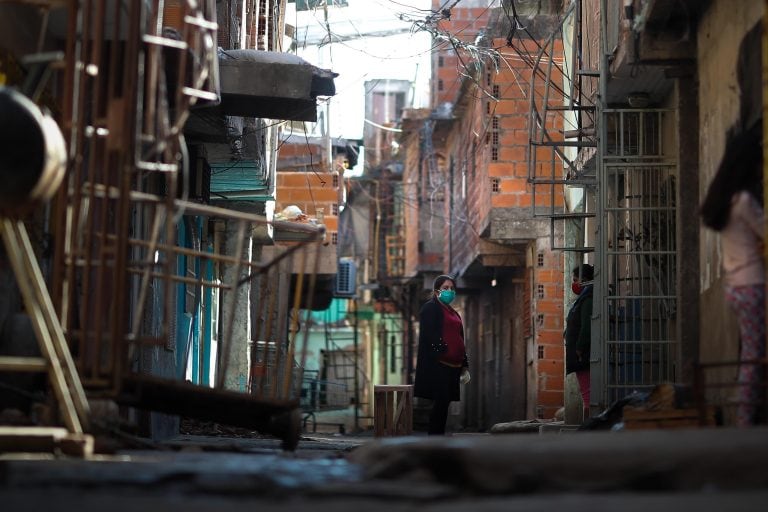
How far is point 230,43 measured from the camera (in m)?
14.4

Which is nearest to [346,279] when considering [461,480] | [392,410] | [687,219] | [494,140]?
[494,140]

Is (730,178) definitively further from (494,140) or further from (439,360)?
(494,140)

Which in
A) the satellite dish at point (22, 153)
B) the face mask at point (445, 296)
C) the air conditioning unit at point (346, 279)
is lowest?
the face mask at point (445, 296)

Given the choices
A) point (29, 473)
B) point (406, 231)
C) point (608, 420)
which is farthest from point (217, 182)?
point (406, 231)

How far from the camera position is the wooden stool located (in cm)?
1450

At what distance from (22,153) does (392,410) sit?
8.47m

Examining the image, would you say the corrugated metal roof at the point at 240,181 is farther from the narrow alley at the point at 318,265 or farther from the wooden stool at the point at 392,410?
the wooden stool at the point at 392,410

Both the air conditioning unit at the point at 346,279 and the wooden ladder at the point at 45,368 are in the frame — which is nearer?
the wooden ladder at the point at 45,368

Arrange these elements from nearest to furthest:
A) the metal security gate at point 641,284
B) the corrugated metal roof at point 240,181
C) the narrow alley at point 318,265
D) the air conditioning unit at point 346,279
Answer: the narrow alley at point 318,265 < the metal security gate at point 641,284 < the corrugated metal roof at point 240,181 < the air conditioning unit at point 346,279

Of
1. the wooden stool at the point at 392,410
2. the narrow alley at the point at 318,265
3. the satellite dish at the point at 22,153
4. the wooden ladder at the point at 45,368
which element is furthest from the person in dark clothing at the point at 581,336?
the satellite dish at the point at 22,153

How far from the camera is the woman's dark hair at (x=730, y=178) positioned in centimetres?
751

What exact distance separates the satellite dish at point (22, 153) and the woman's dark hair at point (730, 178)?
3747mm

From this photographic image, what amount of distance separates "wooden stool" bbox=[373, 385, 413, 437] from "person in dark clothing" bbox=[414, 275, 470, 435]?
1.63 metres

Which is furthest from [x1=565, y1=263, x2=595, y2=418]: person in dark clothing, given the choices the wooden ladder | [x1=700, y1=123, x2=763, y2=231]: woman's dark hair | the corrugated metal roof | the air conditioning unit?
the air conditioning unit
